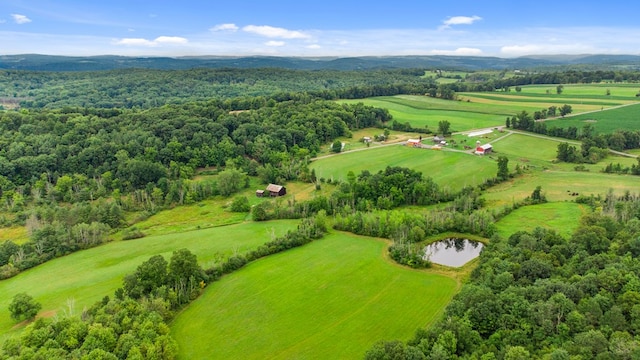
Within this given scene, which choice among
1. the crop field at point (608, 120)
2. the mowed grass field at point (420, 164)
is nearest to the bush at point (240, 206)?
the mowed grass field at point (420, 164)

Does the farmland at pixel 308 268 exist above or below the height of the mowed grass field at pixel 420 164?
below

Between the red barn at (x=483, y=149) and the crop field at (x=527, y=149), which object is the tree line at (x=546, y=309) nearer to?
the crop field at (x=527, y=149)

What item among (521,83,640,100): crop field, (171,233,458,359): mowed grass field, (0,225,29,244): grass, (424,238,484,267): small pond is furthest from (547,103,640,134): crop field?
(0,225,29,244): grass

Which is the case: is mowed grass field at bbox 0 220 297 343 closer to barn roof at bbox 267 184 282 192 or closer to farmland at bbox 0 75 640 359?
farmland at bbox 0 75 640 359

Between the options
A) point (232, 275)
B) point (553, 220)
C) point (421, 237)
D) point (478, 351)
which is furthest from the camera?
point (553, 220)

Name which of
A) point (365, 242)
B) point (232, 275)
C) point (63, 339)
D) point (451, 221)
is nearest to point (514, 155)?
point (451, 221)

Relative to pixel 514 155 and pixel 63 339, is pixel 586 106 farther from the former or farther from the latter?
pixel 63 339
